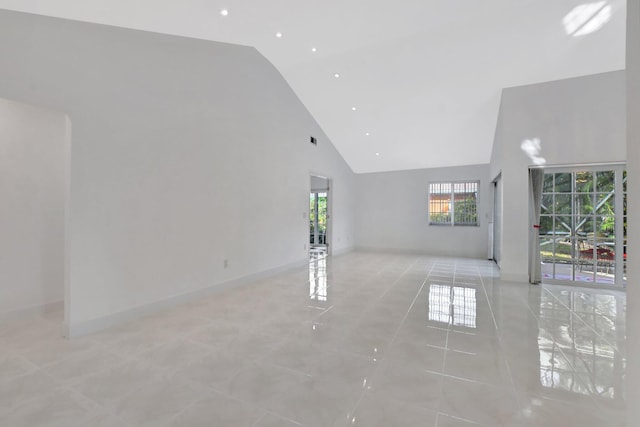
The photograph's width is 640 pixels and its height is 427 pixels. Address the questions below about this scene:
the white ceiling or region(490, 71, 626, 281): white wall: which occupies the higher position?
the white ceiling

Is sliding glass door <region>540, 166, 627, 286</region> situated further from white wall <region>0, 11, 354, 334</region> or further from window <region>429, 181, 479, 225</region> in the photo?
white wall <region>0, 11, 354, 334</region>

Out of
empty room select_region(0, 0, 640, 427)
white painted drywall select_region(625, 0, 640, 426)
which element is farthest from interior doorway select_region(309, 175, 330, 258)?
white painted drywall select_region(625, 0, 640, 426)

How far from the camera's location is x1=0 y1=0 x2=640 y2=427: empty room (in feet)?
6.42

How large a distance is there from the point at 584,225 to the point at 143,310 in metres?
6.76

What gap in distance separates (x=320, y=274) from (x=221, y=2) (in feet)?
14.8

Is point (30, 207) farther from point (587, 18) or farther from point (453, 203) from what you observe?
point (453, 203)

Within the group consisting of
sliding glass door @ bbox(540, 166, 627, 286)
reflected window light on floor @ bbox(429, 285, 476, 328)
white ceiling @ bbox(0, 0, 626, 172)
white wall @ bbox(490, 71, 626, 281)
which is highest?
white ceiling @ bbox(0, 0, 626, 172)

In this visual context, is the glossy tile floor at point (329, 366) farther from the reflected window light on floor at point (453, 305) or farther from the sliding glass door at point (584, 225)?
the sliding glass door at point (584, 225)

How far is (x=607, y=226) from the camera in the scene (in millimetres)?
4688

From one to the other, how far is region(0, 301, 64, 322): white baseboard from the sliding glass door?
A: 7.47 metres

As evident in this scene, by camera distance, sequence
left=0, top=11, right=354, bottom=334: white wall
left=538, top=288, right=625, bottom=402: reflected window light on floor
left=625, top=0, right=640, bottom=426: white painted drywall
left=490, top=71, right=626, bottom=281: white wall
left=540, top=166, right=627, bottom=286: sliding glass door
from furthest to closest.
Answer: left=540, top=166, right=627, bottom=286: sliding glass door
left=490, top=71, right=626, bottom=281: white wall
left=0, top=11, right=354, bottom=334: white wall
left=538, top=288, right=625, bottom=402: reflected window light on floor
left=625, top=0, right=640, bottom=426: white painted drywall

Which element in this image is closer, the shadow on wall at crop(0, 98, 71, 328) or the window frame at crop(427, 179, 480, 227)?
the shadow on wall at crop(0, 98, 71, 328)

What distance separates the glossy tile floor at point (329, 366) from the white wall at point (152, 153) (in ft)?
1.88

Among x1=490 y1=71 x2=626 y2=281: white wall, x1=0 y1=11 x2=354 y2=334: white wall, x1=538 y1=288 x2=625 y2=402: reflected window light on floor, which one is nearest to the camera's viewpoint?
x1=538 y1=288 x2=625 y2=402: reflected window light on floor
